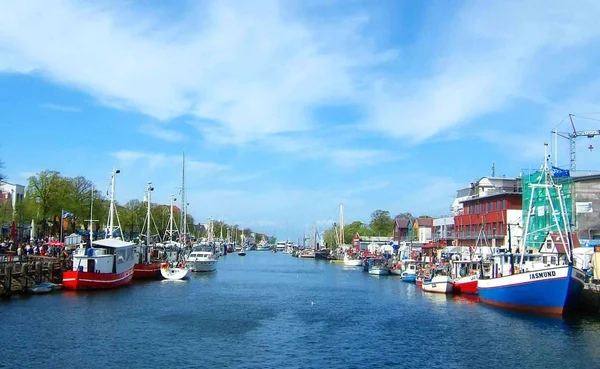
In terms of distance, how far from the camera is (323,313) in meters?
61.1

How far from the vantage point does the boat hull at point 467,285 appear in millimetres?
79512

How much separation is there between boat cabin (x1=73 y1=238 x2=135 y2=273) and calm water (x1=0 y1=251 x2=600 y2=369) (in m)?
4.30

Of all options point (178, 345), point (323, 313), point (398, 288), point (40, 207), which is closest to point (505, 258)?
point (323, 313)

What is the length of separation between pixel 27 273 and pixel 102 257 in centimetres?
906

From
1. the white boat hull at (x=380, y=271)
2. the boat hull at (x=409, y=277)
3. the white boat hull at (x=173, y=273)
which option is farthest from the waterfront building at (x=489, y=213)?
the white boat hull at (x=173, y=273)

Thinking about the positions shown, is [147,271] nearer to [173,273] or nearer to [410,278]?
[173,273]

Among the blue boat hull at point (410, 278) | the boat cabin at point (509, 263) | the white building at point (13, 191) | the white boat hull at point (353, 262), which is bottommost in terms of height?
the blue boat hull at point (410, 278)

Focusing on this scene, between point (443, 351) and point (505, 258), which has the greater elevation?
point (505, 258)

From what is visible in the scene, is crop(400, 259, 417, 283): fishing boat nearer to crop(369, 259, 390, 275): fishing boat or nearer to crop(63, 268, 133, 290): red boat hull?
crop(369, 259, 390, 275): fishing boat

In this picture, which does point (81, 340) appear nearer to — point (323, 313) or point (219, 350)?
point (219, 350)

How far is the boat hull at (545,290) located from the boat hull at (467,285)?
1647 centimetres

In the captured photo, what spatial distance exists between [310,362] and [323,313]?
2316 centimetres

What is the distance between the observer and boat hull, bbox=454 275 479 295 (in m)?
79.5

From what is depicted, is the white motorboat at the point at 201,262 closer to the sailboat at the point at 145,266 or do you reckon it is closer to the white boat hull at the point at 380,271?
the sailboat at the point at 145,266
